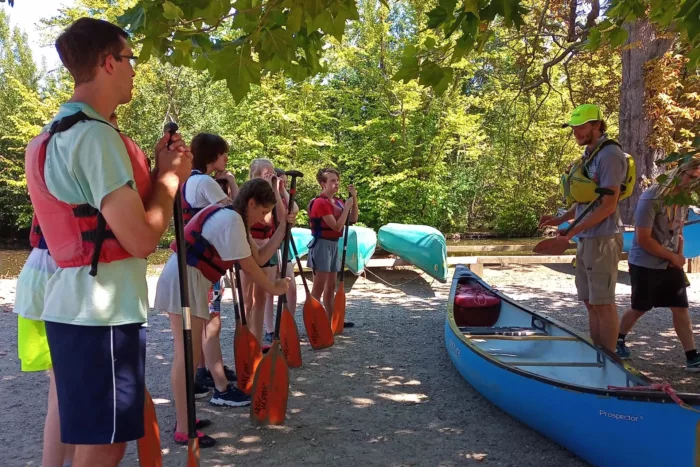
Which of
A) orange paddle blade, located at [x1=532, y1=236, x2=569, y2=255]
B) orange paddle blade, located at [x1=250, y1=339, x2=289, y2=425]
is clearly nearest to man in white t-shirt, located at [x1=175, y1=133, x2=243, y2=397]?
orange paddle blade, located at [x1=250, y1=339, x2=289, y2=425]

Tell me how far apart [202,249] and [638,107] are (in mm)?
8200

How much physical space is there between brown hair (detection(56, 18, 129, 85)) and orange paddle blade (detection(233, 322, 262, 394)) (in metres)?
2.66

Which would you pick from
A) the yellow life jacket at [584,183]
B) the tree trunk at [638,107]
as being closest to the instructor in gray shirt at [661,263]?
the yellow life jacket at [584,183]

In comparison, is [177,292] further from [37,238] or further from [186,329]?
[186,329]

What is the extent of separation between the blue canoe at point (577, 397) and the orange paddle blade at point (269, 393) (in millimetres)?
1344

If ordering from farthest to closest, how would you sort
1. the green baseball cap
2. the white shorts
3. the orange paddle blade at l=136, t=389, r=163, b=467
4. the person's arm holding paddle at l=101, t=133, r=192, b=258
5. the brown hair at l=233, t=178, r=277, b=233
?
the green baseball cap → the brown hair at l=233, t=178, r=277, b=233 → the white shorts → the orange paddle blade at l=136, t=389, r=163, b=467 → the person's arm holding paddle at l=101, t=133, r=192, b=258

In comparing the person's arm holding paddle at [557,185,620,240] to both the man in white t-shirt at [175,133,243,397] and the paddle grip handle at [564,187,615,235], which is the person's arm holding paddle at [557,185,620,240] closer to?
the paddle grip handle at [564,187,615,235]

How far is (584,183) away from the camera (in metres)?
4.10

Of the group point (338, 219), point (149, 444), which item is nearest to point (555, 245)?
point (338, 219)

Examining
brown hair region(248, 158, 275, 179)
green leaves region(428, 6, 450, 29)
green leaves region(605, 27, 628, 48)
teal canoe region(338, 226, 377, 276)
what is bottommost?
teal canoe region(338, 226, 377, 276)

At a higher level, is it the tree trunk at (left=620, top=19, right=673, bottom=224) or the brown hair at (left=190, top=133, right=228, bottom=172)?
the tree trunk at (left=620, top=19, right=673, bottom=224)

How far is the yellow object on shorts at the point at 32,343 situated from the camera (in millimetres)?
2391

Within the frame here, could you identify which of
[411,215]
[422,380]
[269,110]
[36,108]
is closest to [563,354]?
[422,380]

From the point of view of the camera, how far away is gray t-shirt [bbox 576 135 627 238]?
3.93 m
